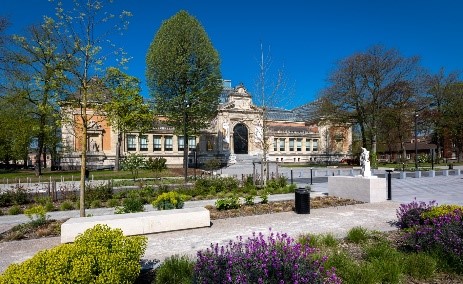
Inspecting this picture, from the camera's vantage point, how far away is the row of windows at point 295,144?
211 ft

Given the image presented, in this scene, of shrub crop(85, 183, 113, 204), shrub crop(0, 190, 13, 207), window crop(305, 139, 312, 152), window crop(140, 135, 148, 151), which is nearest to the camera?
shrub crop(0, 190, 13, 207)

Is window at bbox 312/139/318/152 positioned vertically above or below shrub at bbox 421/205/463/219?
above

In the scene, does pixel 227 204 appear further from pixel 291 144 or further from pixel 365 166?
pixel 291 144

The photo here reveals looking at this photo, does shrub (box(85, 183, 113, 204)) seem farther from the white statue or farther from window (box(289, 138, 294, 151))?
window (box(289, 138, 294, 151))

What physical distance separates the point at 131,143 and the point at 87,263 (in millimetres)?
50165

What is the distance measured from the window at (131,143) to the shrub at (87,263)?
162 feet

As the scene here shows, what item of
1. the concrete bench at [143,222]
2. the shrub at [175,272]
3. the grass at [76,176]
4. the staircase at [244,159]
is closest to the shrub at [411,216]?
the concrete bench at [143,222]

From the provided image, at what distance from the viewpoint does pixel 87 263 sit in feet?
12.3

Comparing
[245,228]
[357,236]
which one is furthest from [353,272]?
[245,228]

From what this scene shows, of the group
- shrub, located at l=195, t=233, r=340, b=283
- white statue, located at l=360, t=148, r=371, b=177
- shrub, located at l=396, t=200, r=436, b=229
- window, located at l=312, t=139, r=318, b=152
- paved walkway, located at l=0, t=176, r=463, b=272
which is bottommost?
paved walkway, located at l=0, t=176, r=463, b=272

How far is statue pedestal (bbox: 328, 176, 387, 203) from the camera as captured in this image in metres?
12.8

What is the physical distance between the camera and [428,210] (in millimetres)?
7352

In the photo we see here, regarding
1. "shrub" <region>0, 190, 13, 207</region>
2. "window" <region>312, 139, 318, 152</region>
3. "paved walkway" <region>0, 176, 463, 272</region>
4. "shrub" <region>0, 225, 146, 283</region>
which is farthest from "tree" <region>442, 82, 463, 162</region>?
"shrub" <region>0, 225, 146, 283</region>

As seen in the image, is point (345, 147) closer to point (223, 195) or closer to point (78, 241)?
point (223, 195)
